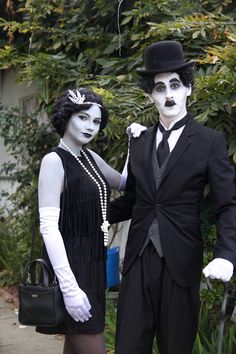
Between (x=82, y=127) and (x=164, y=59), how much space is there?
1.77ft

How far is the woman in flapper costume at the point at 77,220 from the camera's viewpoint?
3.01 m

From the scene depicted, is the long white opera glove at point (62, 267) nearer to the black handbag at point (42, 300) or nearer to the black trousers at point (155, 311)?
the black handbag at point (42, 300)

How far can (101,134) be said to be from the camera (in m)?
3.95

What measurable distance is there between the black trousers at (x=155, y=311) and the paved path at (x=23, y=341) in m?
2.31

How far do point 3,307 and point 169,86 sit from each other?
418 centimetres

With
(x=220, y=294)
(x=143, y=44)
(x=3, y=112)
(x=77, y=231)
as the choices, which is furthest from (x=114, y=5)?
(x=77, y=231)

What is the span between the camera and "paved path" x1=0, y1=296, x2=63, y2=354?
5234 mm

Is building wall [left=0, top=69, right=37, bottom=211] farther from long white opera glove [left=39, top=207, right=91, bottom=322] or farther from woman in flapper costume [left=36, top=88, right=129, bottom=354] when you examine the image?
long white opera glove [left=39, top=207, right=91, bottom=322]

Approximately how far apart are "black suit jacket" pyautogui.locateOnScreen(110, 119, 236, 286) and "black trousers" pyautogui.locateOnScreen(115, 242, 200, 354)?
0.06 meters

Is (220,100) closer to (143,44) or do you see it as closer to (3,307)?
(143,44)

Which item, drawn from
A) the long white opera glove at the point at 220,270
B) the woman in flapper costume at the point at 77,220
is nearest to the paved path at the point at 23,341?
the woman in flapper costume at the point at 77,220

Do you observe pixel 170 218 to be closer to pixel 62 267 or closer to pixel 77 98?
pixel 62 267

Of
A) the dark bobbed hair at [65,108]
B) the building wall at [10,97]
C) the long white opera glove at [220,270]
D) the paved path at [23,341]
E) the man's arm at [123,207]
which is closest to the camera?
the long white opera glove at [220,270]

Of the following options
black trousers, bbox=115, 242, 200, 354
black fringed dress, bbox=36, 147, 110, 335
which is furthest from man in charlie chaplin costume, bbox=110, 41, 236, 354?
black fringed dress, bbox=36, 147, 110, 335
